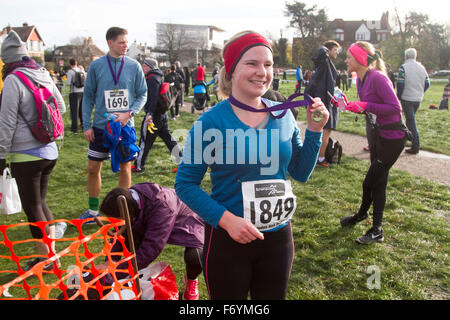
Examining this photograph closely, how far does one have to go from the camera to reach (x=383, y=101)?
4.06 metres

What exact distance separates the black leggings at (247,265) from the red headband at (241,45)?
0.87 metres

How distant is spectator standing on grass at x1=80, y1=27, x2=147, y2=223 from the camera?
15.4 feet

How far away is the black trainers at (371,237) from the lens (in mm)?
4295

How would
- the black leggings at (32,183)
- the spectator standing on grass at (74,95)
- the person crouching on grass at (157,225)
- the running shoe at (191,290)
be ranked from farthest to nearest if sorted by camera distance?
the spectator standing on grass at (74,95)
the black leggings at (32,183)
the running shoe at (191,290)
the person crouching on grass at (157,225)

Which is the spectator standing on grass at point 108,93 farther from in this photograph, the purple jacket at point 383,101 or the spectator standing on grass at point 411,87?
the spectator standing on grass at point 411,87

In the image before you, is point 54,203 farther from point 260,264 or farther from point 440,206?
point 440,206

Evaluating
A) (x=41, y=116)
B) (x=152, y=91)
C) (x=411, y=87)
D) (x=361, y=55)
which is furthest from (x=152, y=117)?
(x=411, y=87)

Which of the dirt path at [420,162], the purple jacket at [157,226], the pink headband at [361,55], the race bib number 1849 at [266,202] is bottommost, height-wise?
the dirt path at [420,162]

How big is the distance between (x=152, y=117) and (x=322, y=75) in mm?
3151

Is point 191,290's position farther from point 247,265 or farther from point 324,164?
point 324,164

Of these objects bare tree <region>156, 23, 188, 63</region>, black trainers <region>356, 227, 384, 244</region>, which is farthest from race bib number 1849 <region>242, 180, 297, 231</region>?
bare tree <region>156, 23, 188, 63</region>

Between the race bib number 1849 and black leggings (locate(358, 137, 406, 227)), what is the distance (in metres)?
2.52

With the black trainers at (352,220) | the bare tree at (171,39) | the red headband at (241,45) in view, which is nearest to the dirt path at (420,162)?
the black trainers at (352,220)

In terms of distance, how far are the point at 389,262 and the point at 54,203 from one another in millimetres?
4553
